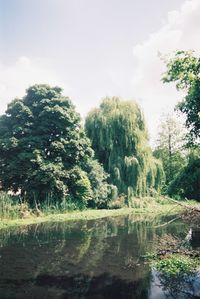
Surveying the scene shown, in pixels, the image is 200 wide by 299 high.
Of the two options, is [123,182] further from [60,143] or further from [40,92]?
[40,92]

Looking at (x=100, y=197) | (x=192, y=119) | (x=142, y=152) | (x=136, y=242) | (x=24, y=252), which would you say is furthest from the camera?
(x=142, y=152)

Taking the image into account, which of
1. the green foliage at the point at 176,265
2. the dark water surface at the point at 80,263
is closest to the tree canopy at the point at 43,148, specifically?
the dark water surface at the point at 80,263

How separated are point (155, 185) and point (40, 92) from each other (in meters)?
13.3

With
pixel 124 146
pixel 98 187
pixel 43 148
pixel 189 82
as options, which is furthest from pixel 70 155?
pixel 189 82

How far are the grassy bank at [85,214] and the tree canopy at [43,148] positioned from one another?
5.39ft

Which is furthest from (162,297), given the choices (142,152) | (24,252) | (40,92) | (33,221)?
(142,152)

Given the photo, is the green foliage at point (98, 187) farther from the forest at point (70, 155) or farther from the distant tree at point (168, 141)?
the distant tree at point (168, 141)

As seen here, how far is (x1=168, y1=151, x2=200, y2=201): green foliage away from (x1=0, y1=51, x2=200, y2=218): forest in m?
14.0

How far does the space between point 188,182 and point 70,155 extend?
18.3 metres

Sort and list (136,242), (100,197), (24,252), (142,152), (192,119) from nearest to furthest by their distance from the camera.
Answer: (192,119)
(24,252)
(136,242)
(100,197)
(142,152)

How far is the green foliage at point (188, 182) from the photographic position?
7473 mm

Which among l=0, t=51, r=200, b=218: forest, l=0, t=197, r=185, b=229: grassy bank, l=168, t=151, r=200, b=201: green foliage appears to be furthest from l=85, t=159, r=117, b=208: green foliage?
l=168, t=151, r=200, b=201: green foliage

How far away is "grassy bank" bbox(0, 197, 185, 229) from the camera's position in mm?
19578

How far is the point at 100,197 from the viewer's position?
1105 inches
